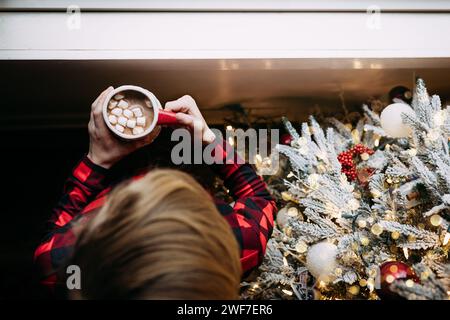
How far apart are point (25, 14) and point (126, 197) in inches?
29.6

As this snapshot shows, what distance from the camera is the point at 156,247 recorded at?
659mm

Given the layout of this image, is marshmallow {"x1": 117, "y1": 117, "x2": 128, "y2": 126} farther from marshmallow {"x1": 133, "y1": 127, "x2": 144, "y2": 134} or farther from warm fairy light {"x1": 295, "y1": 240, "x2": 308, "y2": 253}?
warm fairy light {"x1": 295, "y1": 240, "x2": 308, "y2": 253}

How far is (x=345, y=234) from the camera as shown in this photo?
1.16 metres

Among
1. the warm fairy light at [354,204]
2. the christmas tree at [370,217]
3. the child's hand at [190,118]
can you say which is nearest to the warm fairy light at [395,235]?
the christmas tree at [370,217]

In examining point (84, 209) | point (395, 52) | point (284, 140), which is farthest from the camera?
point (284, 140)

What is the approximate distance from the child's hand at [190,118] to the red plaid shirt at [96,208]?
0.17 ft

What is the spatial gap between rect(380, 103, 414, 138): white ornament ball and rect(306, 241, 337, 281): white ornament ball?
1.12ft

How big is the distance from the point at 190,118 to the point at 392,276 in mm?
520

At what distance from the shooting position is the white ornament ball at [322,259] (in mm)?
1127

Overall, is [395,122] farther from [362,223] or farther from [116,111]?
[116,111]

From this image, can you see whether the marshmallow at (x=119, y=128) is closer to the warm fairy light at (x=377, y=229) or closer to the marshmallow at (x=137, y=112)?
the marshmallow at (x=137, y=112)
